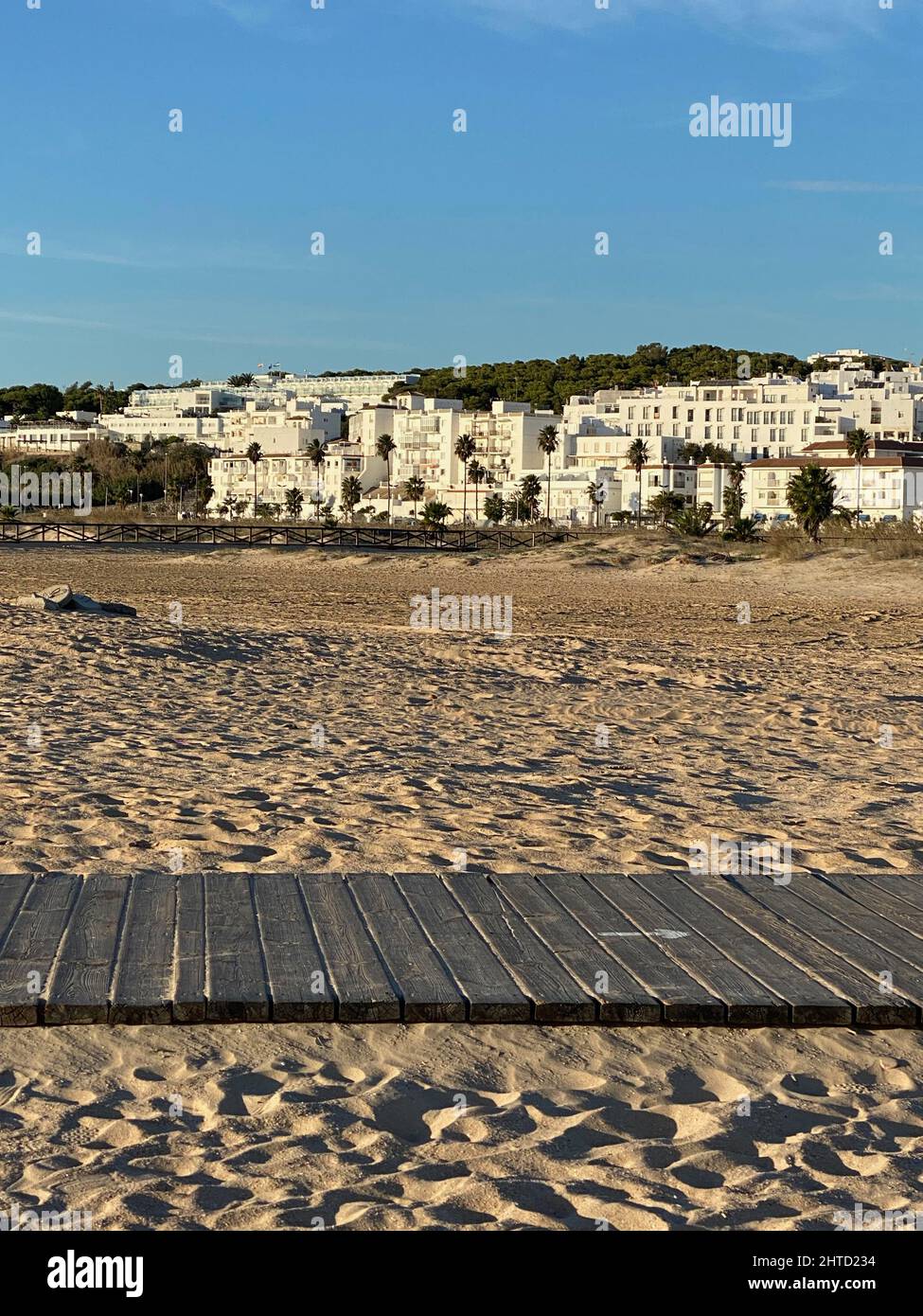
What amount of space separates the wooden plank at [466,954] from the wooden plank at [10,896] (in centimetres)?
145

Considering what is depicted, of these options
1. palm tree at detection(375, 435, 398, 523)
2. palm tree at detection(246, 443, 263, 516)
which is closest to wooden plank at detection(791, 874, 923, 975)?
palm tree at detection(246, 443, 263, 516)

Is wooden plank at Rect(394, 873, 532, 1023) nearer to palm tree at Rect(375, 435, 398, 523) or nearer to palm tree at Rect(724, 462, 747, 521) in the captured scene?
palm tree at Rect(724, 462, 747, 521)

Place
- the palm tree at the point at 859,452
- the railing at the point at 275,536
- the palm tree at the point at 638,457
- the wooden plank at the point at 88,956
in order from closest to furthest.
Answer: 1. the wooden plank at the point at 88,956
2. the railing at the point at 275,536
3. the palm tree at the point at 859,452
4. the palm tree at the point at 638,457

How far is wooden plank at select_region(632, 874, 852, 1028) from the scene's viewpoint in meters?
4.58

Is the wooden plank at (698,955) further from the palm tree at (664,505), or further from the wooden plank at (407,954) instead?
the palm tree at (664,505)

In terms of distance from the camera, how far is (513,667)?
15156mm

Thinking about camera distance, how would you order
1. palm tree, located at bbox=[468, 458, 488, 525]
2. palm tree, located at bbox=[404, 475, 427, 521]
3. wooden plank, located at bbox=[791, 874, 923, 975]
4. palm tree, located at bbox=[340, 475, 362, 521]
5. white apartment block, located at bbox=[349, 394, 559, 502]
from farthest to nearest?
white apartment block, located at bbox=[349, 394, 559, 502]
palm tree, located at bbox=[340, 475, 362, 521]
palm tree, located at bbox=[468, 458, 488, 525]
palm tree, located at bbox=[404, 475, 427, 521]
wooden plank, located at bbox=[791, 874, 923, 975]

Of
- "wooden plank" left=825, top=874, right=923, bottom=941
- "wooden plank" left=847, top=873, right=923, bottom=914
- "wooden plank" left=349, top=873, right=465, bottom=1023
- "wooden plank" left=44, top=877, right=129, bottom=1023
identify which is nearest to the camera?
"wooden plank" left=44, top=877, right=129, bottom=1023

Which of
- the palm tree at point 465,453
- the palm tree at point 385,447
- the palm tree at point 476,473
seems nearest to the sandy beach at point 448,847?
the palm tree at point 465,453

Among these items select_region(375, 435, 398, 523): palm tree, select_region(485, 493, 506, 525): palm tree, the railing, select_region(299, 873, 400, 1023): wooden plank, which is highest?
select_region(375, 435, 398, 523): palm tree

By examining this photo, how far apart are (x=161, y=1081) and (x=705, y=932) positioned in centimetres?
209

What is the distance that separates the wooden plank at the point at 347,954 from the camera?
14.7 ft
